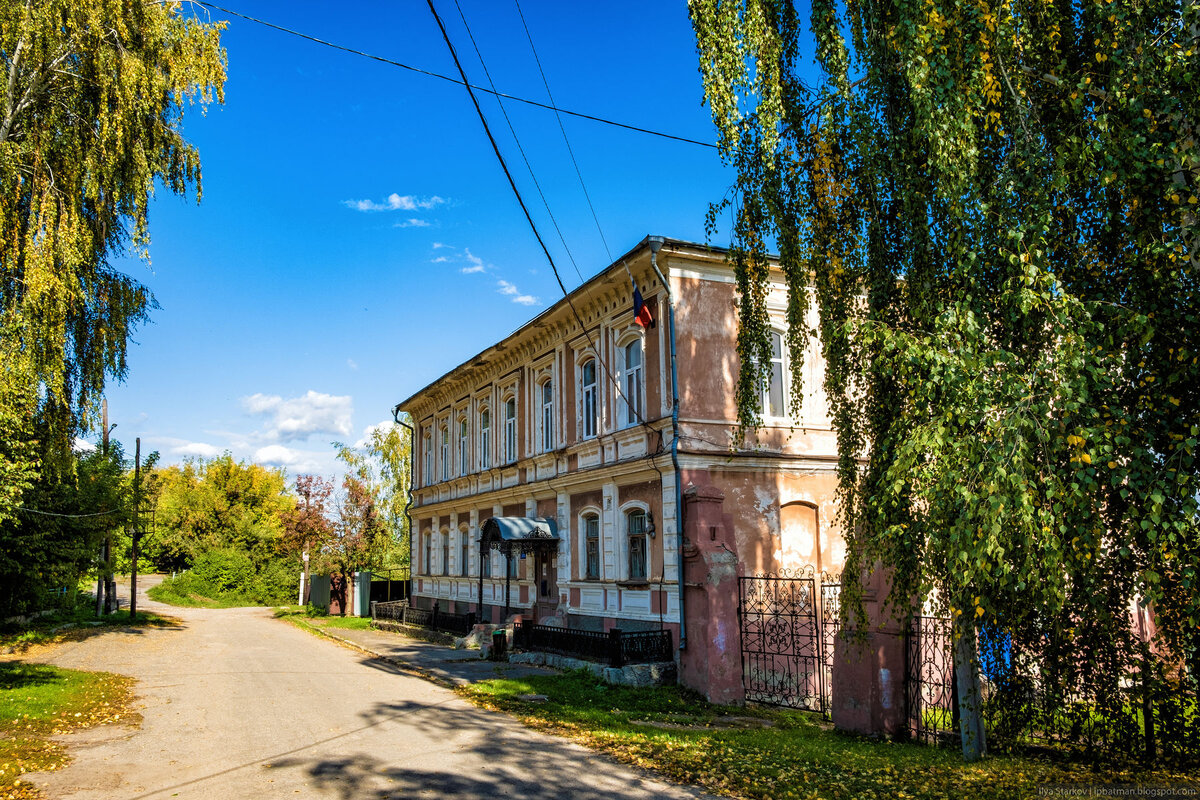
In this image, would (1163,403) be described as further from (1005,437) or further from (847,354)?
(847,354)

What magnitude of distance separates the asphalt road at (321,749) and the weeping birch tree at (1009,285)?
3840mm

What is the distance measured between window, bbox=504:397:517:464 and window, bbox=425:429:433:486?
26.0 ft

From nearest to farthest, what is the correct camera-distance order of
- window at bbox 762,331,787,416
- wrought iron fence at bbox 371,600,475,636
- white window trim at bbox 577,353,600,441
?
window at bbox 762,331,787,416 < white window trim at bbox 577,353,600,441 < wrought iron fence at bbox 371,600,475,636

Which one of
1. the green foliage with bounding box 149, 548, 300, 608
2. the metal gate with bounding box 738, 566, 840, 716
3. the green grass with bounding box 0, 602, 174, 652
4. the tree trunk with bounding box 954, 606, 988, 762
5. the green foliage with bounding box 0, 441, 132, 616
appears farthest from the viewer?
the green foliage with bounding box 149, 548, 300, 608

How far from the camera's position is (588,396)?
755 inches

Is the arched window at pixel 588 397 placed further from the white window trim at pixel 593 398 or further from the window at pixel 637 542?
the window at pixel 637 542

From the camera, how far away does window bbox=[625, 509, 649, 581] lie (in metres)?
16.7

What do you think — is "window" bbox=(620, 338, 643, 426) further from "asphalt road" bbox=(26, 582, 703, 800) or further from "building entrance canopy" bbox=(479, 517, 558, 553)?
"asphalt road" bbox=(26, 582, 703, 800)

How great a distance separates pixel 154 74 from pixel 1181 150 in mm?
17169

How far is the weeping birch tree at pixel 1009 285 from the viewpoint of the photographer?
5449mm

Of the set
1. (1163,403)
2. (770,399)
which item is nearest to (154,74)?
(770,399)

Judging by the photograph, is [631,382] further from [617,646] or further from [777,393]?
[617,646]

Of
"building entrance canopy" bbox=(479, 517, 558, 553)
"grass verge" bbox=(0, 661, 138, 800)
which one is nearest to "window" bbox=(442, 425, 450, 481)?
"building entrance canopy" bbox=(479, 517, 558, 553)

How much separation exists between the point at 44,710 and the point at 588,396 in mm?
11773
